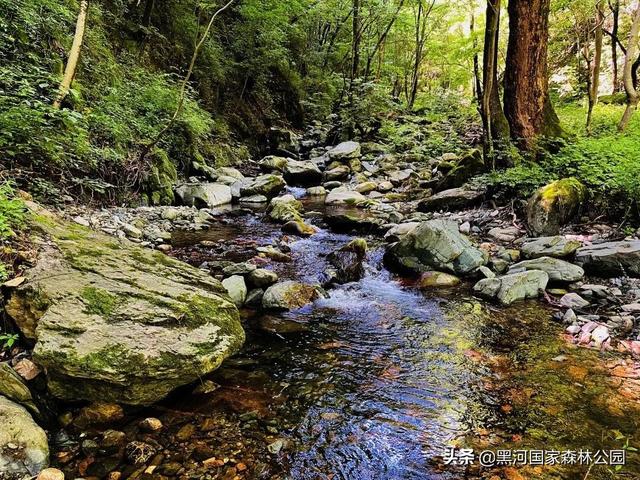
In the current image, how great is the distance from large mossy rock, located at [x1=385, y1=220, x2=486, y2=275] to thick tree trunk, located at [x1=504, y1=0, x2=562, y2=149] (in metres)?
3.89

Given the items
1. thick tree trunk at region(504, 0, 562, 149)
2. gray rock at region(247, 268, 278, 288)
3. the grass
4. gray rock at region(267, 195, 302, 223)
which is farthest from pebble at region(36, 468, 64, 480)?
thick tree trunk at region(504, 0, 562, 149)

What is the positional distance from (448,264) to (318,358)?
2842 millimetres

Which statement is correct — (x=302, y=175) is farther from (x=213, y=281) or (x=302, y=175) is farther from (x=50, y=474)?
(x=50, y=474)

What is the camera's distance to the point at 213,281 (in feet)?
13.8

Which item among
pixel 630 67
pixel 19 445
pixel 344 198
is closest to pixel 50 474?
pixel 19 445

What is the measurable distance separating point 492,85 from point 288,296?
669 cm

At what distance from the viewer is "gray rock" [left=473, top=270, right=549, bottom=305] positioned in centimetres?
506

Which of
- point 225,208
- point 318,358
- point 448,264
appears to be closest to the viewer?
point 318,358

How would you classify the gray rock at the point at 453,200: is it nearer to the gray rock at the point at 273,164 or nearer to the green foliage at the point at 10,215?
the gray rock at the point at 273,164

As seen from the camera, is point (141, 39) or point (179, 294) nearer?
point (179, 294)

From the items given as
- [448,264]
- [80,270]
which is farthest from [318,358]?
[448,264]

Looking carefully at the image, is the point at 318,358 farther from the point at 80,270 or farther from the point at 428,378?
the point at 80,270

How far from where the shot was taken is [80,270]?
134 inches

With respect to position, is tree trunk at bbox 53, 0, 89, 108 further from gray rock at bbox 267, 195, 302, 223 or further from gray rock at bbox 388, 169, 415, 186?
gray rock at bbox 388, 169, 415, 186
